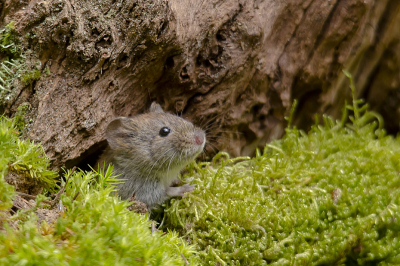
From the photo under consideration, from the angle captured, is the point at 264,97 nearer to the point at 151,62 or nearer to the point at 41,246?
the point at 151,62

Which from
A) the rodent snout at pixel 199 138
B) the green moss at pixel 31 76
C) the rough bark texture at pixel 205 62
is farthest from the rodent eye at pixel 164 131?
the green moss at pixel 31 76

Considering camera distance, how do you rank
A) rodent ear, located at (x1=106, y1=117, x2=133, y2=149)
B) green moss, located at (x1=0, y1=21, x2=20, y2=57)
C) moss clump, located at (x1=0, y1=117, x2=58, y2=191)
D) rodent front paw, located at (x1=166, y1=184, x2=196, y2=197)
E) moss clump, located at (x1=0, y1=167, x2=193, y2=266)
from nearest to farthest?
moss clump, located at (x1=0, y1=167, x2=193, y2=266) < moss clump, located at (x1=0, y1=117, x2=58, y2=191) < green moss, located at (x1=0, y1=21, x2=20, y2=57) < rodent ear, located at (x1=106, y1=117, x2=133, y2=149) < rodent front paw, located at (x1=166, y1=184, x2=196, y2=197)

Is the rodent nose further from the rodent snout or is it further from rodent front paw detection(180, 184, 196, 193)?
rodent front paw detection(180, 184, 196, 193)

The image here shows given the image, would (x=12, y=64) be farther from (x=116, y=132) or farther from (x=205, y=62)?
(x=205, y=62)

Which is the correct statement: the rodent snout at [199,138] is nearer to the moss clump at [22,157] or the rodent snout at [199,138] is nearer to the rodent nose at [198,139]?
the rodent nose at [198,139]

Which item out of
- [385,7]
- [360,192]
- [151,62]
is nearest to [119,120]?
[151,62]

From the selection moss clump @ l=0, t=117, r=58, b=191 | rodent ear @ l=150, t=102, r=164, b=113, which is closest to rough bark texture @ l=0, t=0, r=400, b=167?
rodent ear @ l=150, t=102, r=164, b=113

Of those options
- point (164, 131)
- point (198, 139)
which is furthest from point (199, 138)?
point (164, 131)
